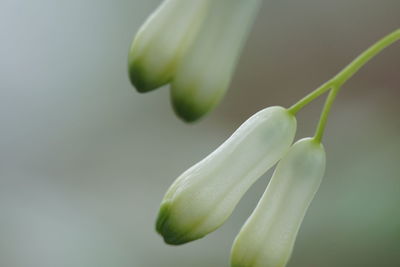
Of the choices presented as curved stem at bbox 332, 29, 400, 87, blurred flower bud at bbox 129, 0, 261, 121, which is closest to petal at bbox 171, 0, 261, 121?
blurred flower bud at bbox 129, 0, 261, 121

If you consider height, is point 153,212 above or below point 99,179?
below

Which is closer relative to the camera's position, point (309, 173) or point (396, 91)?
point (309, 173)

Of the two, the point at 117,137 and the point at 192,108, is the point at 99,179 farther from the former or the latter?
the point at 192,108

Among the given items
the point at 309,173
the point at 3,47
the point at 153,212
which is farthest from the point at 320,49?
the point at 309,173

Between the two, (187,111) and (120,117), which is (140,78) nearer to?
(187,111)

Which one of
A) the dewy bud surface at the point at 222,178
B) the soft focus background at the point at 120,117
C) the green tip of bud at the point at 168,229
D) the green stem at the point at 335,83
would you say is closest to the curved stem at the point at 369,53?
the green stem at the point at 335,83

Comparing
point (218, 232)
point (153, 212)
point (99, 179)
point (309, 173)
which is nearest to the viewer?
point (309, 173)
